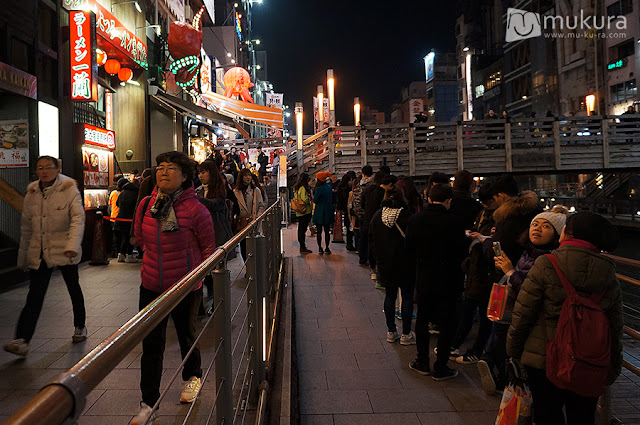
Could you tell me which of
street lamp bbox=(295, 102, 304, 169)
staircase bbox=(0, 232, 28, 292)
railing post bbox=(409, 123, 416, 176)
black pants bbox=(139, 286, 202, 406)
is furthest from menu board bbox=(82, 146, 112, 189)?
railing post bbox=(409, 123, 416, 176)

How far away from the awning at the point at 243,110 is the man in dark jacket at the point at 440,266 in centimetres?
1708

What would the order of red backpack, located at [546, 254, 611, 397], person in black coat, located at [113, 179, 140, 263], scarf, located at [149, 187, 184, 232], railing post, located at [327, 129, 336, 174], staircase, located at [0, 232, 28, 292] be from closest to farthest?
1. red backpack, located at [546, 254, 611, 397]
2. scarf, located at [149, 187, 184, 232]
3. staircase, located at [0, 232, 28, 292]
4. person in black coat, located at [113, 179, 140, 263]
5. railing post, located at [327, 129, 336, 174]

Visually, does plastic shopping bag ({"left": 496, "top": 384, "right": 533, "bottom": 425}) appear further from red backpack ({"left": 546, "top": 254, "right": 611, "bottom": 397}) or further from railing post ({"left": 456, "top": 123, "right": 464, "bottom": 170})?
railing post ({"left": 456, "top": 123, "right": 464, "bottom": 170})

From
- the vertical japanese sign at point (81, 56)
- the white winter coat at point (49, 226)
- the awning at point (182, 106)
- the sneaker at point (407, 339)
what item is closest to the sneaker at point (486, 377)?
the sneaker at point (407, 339)


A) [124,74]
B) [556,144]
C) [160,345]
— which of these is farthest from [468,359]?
[556,144]

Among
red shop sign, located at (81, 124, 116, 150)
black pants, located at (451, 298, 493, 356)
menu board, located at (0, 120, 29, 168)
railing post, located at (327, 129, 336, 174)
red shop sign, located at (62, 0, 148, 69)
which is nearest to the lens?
black pants, located at (451, 298, 493, 356)

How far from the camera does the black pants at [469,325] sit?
522 cm

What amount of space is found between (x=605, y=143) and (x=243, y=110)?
51.1 ft

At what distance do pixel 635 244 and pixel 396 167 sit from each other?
10.1 m

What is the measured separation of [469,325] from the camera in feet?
18.0

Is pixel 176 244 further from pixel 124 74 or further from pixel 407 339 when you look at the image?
pixel 124 74

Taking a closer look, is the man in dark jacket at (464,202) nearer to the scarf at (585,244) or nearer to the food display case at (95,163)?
the scarf at (585,244)

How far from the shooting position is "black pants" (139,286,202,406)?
3217 mm

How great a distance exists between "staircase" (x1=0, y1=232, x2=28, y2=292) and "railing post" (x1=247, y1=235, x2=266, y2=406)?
637 centimetres
